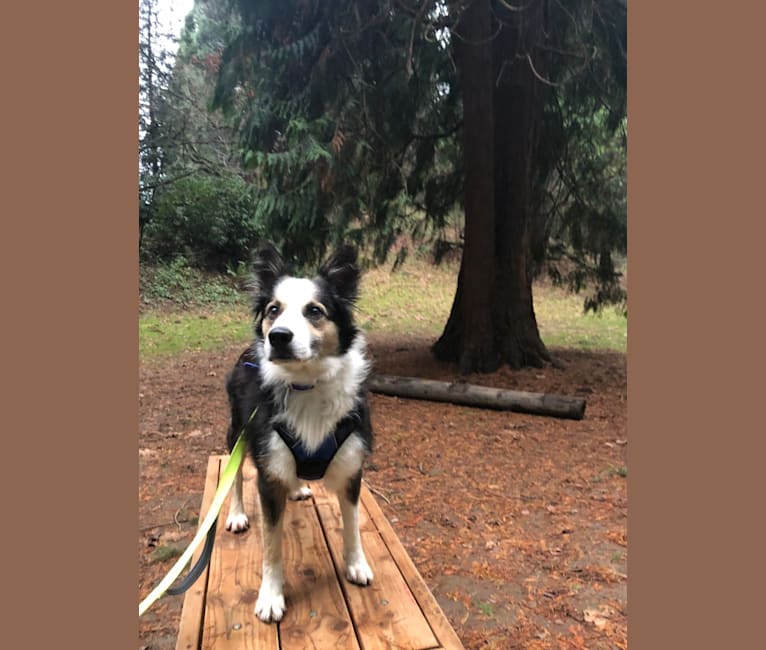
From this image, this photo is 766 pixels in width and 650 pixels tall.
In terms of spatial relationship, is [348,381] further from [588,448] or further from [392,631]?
[588,448]

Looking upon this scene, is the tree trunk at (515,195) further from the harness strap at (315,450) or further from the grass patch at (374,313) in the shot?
the harness strap at (315,450)

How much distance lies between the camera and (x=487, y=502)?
4918mm

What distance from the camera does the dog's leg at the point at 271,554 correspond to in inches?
107

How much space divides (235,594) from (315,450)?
90cm

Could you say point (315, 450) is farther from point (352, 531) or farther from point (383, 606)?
point (383, 606)

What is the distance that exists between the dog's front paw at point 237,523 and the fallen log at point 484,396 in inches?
140

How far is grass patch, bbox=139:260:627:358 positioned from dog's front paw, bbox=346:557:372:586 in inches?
366

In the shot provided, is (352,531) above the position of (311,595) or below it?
above

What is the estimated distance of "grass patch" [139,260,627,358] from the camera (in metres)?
12.8

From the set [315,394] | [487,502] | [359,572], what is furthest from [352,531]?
[487,502]

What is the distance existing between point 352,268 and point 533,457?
378 centimetres

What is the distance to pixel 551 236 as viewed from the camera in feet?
35.7

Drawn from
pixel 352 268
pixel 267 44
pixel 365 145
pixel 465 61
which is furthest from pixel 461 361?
pixel 352 268

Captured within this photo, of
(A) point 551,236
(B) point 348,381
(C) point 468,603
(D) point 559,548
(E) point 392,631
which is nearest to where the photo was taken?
(E) point 392,631
